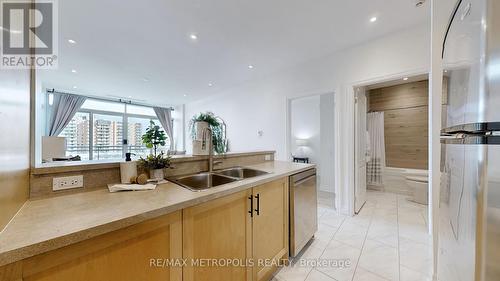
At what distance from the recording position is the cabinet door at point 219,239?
39.0 inches

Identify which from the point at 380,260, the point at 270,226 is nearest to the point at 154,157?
the point at 270,226

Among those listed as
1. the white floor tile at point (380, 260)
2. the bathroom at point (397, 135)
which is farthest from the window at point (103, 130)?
the bathroom at point (397, 135)

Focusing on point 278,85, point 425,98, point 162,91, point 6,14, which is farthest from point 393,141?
point 162,91

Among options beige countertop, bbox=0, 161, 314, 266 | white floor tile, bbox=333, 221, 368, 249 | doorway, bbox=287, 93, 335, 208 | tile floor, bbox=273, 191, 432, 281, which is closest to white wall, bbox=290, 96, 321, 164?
doorway, bbox=287, 93, 335, 208

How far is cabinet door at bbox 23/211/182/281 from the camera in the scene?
0.61 meters

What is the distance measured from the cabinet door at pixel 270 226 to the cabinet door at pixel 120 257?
636mm

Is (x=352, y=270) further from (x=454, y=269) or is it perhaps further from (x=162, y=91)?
(x=162, y=91)

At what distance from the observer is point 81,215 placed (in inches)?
30.5

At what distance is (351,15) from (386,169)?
11.6ft

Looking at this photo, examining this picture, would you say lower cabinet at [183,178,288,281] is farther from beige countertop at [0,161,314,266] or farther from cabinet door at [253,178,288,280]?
beige countertop at [0,161,314,266]

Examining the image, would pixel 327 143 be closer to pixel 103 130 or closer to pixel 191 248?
pixel 191 248

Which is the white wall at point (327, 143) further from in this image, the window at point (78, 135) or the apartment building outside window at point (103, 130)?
the window at point (78, 135)

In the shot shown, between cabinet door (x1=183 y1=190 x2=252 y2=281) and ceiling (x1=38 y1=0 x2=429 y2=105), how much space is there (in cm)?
212

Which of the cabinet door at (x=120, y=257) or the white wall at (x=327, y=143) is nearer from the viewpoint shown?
the cabinet door at (x=120, y=257)
